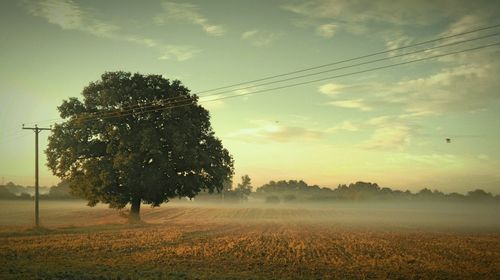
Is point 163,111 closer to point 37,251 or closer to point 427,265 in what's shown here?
point 37,251

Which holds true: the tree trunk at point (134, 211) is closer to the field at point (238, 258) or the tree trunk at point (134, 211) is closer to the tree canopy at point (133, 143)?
the tree canopy at point (133, 143)

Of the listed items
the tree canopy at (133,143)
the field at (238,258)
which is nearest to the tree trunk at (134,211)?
the tree canopy at (133,143)

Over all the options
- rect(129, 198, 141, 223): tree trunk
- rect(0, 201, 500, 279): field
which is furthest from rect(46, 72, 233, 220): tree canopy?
rect(0, 201, 500, 279): field

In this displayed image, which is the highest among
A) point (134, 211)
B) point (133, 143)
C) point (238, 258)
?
point (133, 143)

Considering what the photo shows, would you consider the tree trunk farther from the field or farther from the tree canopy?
the field

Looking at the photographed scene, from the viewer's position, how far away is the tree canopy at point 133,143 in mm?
44781

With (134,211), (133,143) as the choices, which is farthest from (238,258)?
(134,211)

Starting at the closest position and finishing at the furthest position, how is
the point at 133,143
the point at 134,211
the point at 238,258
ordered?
1. the point at 238,258
2. the point at 133,143
3. the point at 134,211

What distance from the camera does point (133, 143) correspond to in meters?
44.2

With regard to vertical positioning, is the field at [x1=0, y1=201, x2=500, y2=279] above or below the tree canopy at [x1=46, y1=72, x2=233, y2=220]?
below

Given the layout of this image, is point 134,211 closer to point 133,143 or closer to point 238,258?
point 133,143

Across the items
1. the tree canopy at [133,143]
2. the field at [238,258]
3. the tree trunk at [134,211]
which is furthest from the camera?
the tree trunk at [134,211]

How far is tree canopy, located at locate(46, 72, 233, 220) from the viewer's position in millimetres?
44781

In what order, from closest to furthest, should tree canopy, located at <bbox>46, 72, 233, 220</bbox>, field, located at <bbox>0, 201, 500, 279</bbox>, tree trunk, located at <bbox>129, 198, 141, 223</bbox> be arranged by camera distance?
field, located at <bbox>0, 201, 500, 279</bbox>
tree canopy, located at <bbox>46, 72, 233, 220</bbox>
tree trunk, located at <bbox>129, 198, 141, 223</bbox>
